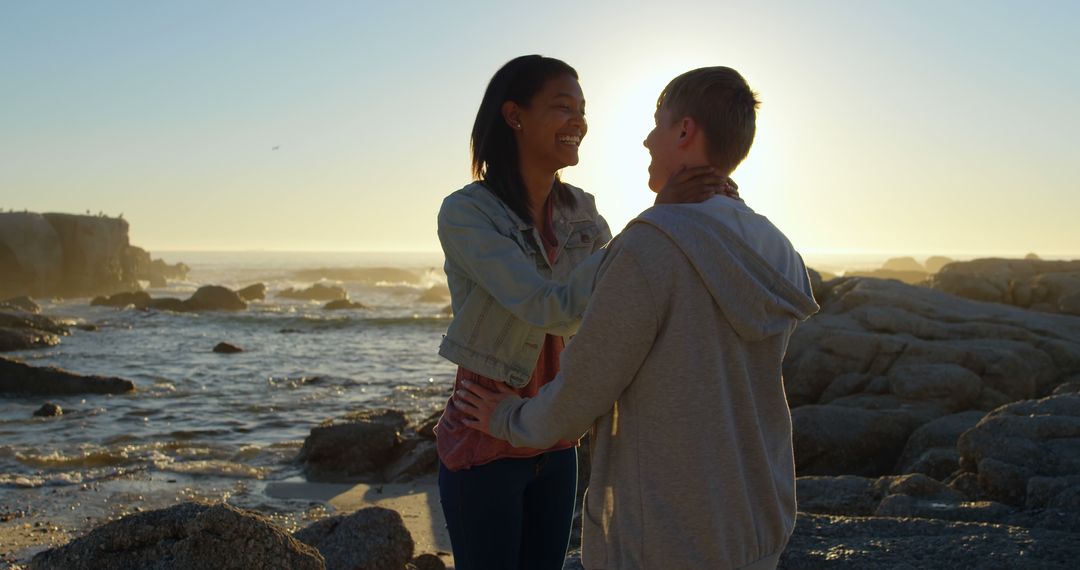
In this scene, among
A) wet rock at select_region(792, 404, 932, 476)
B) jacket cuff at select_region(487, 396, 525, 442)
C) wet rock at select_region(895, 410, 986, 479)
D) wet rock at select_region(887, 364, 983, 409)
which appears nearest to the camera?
jacket cuff at select_region(487, 396, 525, 442)

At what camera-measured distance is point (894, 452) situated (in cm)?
832

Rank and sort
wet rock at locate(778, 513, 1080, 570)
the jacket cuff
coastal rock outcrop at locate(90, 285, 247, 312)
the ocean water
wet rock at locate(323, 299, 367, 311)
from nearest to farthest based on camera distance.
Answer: the jacket cuff
wet rock at locate(778, 513, 1080, 570)
the ocean water
coastal rock outcrop at locate(90, 285, 247, 312)
wet rock at locate(323, 299, 367, 311)

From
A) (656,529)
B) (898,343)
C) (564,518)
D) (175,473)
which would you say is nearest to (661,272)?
(656,529)

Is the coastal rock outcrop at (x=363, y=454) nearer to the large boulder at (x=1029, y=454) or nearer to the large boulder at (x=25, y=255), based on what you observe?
the large boulder at (x=1029, y=454)

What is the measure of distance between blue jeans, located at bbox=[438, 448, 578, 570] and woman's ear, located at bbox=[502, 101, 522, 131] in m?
0.96

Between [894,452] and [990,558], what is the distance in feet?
16.6

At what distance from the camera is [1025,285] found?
1620 cm

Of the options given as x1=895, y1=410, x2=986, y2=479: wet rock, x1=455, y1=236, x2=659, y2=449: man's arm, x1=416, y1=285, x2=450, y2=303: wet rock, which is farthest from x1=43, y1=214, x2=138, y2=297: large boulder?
x1=455, y1=236, x2=659, y2=449: man's arm

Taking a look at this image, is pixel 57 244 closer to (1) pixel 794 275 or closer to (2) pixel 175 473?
(2) pixel 175 473

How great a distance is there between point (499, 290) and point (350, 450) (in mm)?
7122

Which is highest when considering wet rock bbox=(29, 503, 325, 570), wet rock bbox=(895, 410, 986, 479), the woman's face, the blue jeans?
the woman's face

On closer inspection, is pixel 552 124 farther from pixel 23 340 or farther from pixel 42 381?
pixel 23 340

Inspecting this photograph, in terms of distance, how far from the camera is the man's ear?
1.86 meters

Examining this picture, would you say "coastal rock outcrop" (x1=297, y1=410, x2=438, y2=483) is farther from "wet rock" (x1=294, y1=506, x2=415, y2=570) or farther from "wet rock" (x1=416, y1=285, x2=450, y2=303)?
"wet rock" (x1=416, y1=285, x2=450, y2=303)
